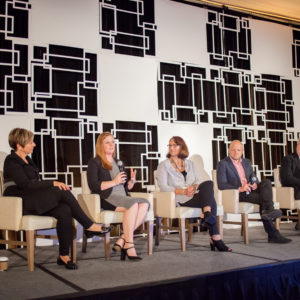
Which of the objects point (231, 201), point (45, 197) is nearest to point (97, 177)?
point (45, 197)

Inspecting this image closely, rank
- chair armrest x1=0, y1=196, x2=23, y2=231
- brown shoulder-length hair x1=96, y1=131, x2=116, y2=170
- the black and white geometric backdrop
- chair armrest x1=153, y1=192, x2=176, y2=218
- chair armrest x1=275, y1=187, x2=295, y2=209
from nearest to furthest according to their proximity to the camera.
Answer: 1. chair armrest x1=0, y1=196, x2=23, y2=231
2. brown shoulder-length hair x1=96, y1=131, x2=116, y2=170
3. chair armrest x1=153, y1=192, x2=176, y2=218
4. the black and white geometric backdrop
5. chair armrest x1=275, y1=187, x2=295, y2=209

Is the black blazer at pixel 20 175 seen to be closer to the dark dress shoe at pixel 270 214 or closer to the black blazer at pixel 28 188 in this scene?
the black blazer at pixel 28 188

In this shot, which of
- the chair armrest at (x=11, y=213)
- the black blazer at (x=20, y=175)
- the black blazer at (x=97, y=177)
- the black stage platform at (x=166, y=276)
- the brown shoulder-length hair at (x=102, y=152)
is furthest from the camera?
the brown shoulder-length hair at (x=102, y=152)

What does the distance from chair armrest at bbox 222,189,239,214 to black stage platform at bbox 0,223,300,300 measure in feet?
1.73

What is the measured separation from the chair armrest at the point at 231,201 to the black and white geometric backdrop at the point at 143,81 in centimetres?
110

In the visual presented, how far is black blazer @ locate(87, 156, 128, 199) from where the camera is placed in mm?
3639

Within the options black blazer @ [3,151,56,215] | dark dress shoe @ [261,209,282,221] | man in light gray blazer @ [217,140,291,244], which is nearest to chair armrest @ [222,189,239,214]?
man in light gray blazer @ [217,140,291,244]

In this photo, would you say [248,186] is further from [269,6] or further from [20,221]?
[269,6]

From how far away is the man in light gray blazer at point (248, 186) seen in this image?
4.12 m

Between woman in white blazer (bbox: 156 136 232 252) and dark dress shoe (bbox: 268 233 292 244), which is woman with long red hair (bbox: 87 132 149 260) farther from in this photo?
dark dress shoe (bbox: 268 233 292 244)

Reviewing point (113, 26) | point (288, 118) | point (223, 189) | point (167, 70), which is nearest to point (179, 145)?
point (223, 189)

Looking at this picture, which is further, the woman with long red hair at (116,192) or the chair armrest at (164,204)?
the chair armrest at (164,204)

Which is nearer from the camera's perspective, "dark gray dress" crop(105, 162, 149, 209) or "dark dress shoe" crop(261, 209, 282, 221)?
"dark gray dress" crop(105, 162, 149, 209)

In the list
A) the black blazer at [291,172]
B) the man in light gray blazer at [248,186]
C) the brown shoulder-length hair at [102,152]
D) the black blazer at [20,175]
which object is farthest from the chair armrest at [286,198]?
the black blazer at [20,175]
